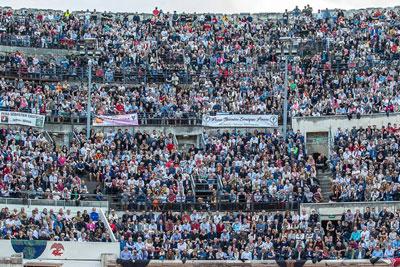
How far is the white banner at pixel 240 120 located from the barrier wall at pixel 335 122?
1.40 m

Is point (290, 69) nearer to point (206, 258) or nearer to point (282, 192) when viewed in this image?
point (282, 192)

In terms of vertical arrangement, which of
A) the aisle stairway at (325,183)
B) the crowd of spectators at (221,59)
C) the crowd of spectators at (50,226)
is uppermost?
the crowd of spectators at (221,59)

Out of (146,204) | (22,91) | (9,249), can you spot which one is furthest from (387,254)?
(22,91)

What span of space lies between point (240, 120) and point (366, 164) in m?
10.4

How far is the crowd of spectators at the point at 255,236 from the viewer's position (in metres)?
70.8

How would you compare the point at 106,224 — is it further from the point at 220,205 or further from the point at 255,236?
the point at 255,236

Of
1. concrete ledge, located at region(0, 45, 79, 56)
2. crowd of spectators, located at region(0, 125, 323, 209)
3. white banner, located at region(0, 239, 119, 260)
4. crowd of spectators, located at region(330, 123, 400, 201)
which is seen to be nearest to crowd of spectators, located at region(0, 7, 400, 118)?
concrete ledge, located at region(0, 45, 79, 56)

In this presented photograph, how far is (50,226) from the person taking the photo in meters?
71.1

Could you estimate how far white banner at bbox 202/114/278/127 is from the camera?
86.4 m

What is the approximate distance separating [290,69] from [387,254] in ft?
75.7

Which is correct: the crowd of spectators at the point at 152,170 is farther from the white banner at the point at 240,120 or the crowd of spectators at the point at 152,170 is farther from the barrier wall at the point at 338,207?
the white banner at the point at 240,120

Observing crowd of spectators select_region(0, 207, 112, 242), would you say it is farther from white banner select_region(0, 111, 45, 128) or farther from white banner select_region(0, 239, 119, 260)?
white banner select_region(0, 111, 45, 128)

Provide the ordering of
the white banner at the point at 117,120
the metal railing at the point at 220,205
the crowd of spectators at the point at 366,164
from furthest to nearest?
the white banner at the point at 117,120
the crowd of spectators at the point at 366,164
the metal railing at the point at 220,205

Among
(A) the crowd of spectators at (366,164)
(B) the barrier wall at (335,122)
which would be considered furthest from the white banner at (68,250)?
(B) the barrier wall at (335,122)
